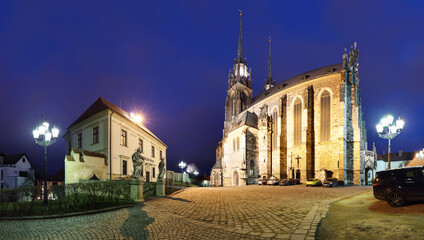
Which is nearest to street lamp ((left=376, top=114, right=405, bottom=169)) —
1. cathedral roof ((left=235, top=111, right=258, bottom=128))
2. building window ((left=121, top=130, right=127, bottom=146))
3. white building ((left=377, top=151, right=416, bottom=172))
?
building window ((left=121, top=130, right=127, bottom=146))

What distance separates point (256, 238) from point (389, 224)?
12.4 ft

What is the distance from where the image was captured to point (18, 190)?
432 inches

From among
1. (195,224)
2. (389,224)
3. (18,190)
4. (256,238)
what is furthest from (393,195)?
(18,190)

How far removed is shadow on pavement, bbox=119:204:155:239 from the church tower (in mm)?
43482

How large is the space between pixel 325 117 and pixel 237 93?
24.7 m

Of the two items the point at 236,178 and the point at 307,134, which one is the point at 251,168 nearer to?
the point at 236,178

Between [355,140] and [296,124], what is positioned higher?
[296,124]

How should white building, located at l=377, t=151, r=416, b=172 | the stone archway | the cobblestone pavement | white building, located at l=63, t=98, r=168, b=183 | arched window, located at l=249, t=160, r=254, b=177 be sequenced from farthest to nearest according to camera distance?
white building, located at l=377, t=151, r=416, b=172
the stone archway
arched window, located at l=249, t=160, r=254, b=177
white building, located at l=63, t=98, r=168, b=183
the cobblestone pavement

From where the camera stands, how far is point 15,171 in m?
42.5

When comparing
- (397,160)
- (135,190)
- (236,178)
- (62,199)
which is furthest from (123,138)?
(397,160)

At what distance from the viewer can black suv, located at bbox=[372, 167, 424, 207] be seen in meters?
7.41

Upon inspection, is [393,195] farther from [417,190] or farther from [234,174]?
[234,174]

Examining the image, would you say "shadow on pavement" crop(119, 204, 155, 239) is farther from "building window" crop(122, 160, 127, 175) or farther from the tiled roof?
"building window" crop(122, 160, 127, 175)

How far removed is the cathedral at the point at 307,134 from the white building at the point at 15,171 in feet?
134
